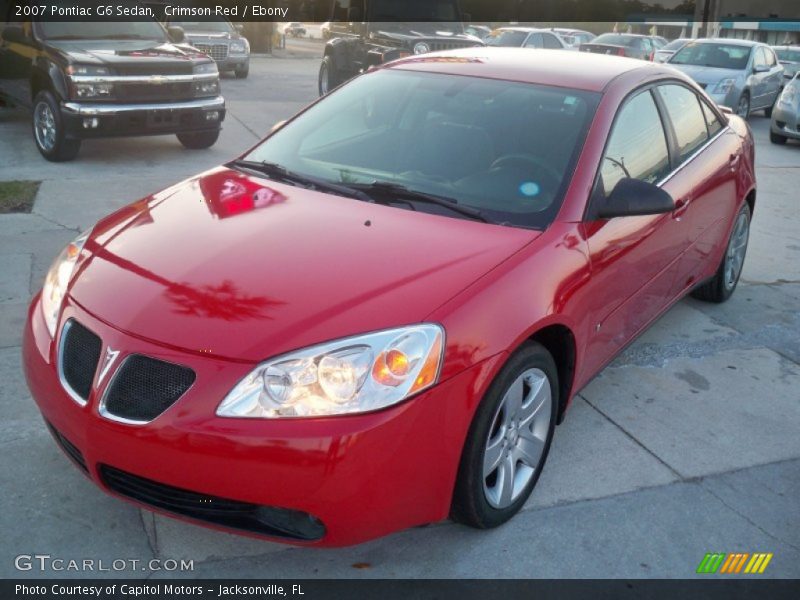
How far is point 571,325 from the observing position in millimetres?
3379

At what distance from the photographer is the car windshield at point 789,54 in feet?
70.5

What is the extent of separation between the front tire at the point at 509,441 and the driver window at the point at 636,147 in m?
0.93

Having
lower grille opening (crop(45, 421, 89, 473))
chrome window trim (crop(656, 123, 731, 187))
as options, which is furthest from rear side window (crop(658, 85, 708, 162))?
lower grille opening (crop(45, 421, 89, 473))

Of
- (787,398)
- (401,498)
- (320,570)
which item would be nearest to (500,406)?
(401,498)

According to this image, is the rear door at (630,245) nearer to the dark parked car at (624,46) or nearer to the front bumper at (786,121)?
the front bumper at (786,121)

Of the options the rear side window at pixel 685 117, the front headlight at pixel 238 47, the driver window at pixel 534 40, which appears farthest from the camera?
the driver window at pixel 534 40

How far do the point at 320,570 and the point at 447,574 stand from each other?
43 centimetres

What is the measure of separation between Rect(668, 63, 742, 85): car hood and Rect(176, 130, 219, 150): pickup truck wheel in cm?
906

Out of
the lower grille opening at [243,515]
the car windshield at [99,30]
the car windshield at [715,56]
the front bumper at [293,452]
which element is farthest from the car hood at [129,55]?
the car windshield at [715,56]

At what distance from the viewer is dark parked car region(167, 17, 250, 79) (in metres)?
19.1

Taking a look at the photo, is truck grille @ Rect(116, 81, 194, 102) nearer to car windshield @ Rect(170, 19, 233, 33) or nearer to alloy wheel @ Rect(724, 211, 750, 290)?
alloy wheel @ Rect(724, 211, 750, 290)

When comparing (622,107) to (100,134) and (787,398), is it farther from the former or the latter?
(100,134)
